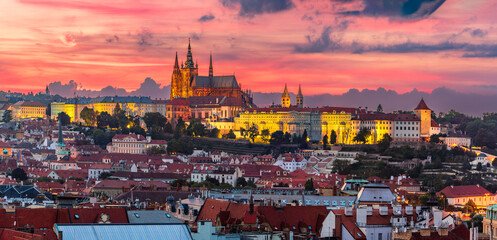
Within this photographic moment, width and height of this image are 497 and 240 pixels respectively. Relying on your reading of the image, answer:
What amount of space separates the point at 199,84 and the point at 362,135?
55433 millimetres

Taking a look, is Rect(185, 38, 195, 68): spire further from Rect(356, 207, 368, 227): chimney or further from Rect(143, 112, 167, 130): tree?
Rect(356, 207, 368, 227): chimney

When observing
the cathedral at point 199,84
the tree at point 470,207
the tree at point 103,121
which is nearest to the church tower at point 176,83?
the cathedral at point 199,84

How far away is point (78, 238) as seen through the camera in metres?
29.3

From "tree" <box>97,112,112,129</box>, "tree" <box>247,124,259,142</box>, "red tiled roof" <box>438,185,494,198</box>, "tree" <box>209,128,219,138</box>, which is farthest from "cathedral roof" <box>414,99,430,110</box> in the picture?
"tree" <box>97,112,112,129</box>

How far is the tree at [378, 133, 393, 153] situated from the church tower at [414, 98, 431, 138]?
537cm

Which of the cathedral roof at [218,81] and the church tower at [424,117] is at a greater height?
the cathedral roof at [218,81]

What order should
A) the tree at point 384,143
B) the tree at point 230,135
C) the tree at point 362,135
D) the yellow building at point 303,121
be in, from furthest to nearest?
1. the tree at point 230,135
2. the yellow building at point 303,121
3. the tree at point 362,135
4. the tree at point 384,143

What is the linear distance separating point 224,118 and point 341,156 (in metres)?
41.8

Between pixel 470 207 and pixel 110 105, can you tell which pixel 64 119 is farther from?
pixel 470 207

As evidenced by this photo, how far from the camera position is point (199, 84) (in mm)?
185250

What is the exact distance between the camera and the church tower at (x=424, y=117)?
134500mm

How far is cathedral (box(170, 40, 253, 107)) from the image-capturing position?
600ft

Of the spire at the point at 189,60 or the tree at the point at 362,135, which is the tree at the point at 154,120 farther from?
the tree at the point at 362,135

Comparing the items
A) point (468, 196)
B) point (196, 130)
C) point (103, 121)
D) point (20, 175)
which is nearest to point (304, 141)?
point (196, 130)
